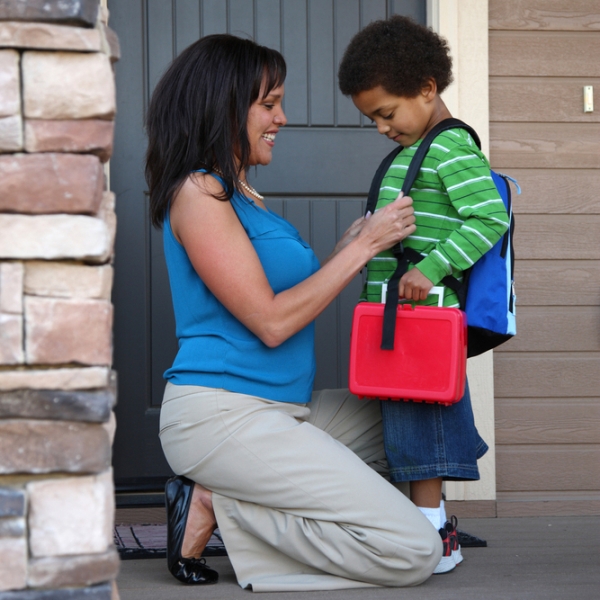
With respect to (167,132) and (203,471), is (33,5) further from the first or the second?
(203,471)

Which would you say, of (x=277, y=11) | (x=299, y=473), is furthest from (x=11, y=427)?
(x=277, y=11)

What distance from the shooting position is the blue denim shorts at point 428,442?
2.22 meters

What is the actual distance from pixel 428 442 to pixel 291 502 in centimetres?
43

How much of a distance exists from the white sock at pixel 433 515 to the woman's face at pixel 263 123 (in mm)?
1042

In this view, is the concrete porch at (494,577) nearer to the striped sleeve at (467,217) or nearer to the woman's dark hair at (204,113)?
the striped sleeve at (467,217)

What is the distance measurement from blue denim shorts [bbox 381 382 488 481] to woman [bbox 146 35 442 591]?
15 cm

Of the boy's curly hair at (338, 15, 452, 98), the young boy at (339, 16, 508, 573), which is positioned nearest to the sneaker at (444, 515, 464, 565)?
the young boy at (339, 16, 508, 573)

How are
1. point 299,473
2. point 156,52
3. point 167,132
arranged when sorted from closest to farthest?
point 299,473 < point 167,132 < point 156,52

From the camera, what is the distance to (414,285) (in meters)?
2.17

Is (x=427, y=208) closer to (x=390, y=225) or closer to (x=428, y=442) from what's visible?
(x=390, y=225)

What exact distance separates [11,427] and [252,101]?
1.30 metres

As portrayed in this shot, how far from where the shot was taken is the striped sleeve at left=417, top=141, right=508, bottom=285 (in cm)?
216

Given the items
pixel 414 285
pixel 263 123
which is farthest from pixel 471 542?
pixel 263 123

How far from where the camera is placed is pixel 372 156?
3268 millimetres
